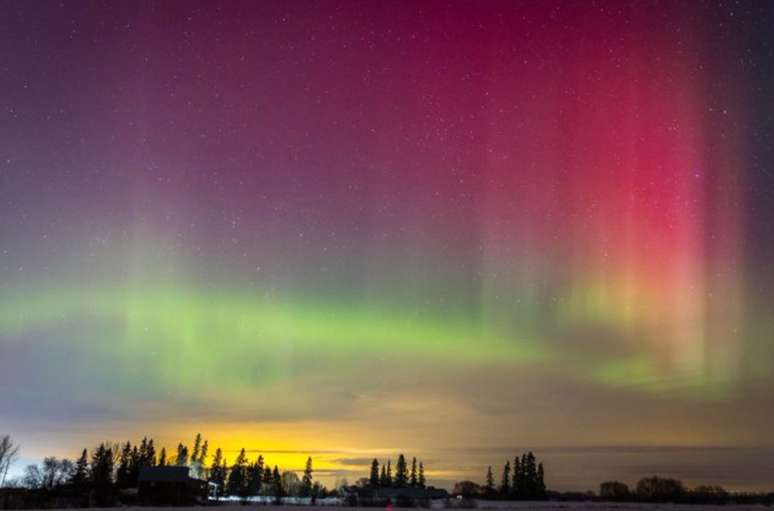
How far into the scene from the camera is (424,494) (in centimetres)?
17162

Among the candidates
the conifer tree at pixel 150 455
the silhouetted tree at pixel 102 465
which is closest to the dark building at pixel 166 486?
the silhouetted tree at pixel 102 465

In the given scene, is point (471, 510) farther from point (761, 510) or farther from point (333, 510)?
point (761, 510)

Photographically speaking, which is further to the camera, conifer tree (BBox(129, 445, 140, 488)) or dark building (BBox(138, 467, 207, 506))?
conifer tree (BBox(129, 445, 140, 488))

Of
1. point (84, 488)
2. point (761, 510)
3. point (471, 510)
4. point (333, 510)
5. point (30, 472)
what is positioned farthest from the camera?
point (30, 472)

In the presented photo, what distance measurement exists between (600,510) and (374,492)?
323 ft

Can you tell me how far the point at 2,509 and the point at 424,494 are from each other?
11649 cm

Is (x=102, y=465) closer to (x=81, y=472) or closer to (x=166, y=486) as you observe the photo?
(x=81, y=472)

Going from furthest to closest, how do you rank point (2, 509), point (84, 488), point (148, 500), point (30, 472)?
point (30, 472) → point (84, 488) → point (148, 500) → point (2, 509)

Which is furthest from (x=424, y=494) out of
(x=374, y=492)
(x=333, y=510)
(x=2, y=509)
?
(x=2, y=509)

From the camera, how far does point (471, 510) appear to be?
81375mm

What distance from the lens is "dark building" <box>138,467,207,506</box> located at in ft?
345

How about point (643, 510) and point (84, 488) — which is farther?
point (84, 488)

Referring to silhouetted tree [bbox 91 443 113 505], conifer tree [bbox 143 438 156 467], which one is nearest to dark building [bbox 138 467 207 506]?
silhouetted tree [bbox 91 443 113 505]

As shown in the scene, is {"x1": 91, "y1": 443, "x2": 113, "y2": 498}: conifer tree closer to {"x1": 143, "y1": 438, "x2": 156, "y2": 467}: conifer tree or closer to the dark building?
{"x1": 143, "y1": 438, "x2": 156, "y2": 467}: conifer tree
